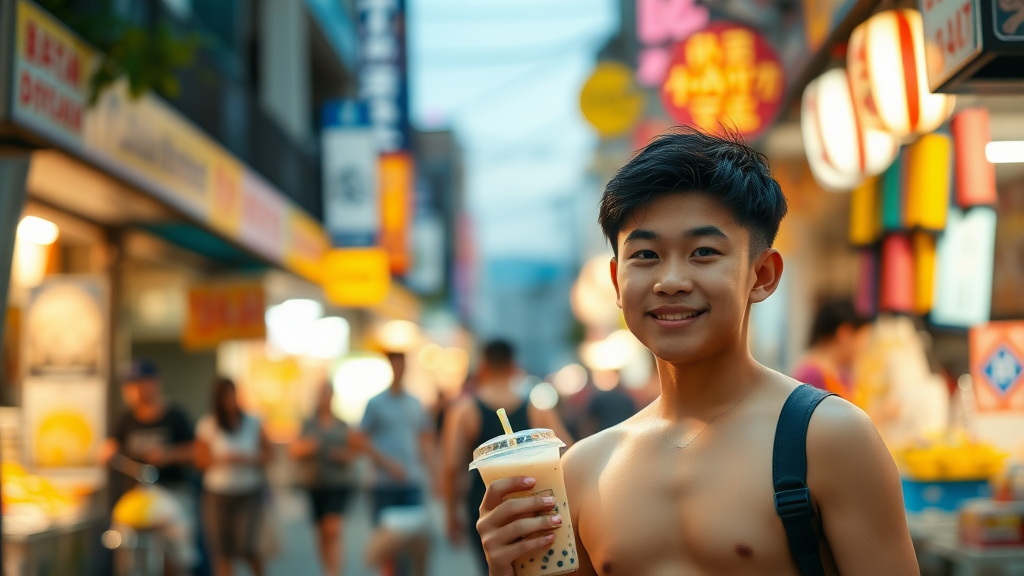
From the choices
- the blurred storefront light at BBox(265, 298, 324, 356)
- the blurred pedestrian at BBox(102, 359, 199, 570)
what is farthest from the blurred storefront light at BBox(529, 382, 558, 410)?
the blurred storefront light at BBox(265, 298, 324, 356)

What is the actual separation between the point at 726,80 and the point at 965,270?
3.43 meters

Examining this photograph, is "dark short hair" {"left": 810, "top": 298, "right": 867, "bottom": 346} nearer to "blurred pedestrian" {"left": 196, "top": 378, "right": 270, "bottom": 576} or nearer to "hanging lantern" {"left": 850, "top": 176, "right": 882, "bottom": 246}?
"hanging lantern" {"left": 850, "top": 176, "right": 882, "bottom": 246}

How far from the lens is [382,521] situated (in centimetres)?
890

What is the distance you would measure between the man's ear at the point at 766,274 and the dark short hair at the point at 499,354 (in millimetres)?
5139

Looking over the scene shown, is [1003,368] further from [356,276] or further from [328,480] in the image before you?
[356,276]

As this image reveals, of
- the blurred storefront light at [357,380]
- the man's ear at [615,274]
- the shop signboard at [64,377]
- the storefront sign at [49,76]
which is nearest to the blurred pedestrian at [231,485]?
the shop signboard at [64,377]

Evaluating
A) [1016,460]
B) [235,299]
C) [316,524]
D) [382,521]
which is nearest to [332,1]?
[235,299]

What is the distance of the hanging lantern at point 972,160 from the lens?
6.16 metres

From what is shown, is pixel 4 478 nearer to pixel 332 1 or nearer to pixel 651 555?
pixel 651 555

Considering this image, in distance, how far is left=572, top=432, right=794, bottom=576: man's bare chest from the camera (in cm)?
208

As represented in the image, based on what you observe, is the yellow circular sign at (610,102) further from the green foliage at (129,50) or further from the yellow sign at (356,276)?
the green foliage at (129,50)

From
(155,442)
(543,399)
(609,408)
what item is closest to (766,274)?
(155,442)

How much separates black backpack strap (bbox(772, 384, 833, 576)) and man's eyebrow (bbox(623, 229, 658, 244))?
41 cm

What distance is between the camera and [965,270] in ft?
21.1
